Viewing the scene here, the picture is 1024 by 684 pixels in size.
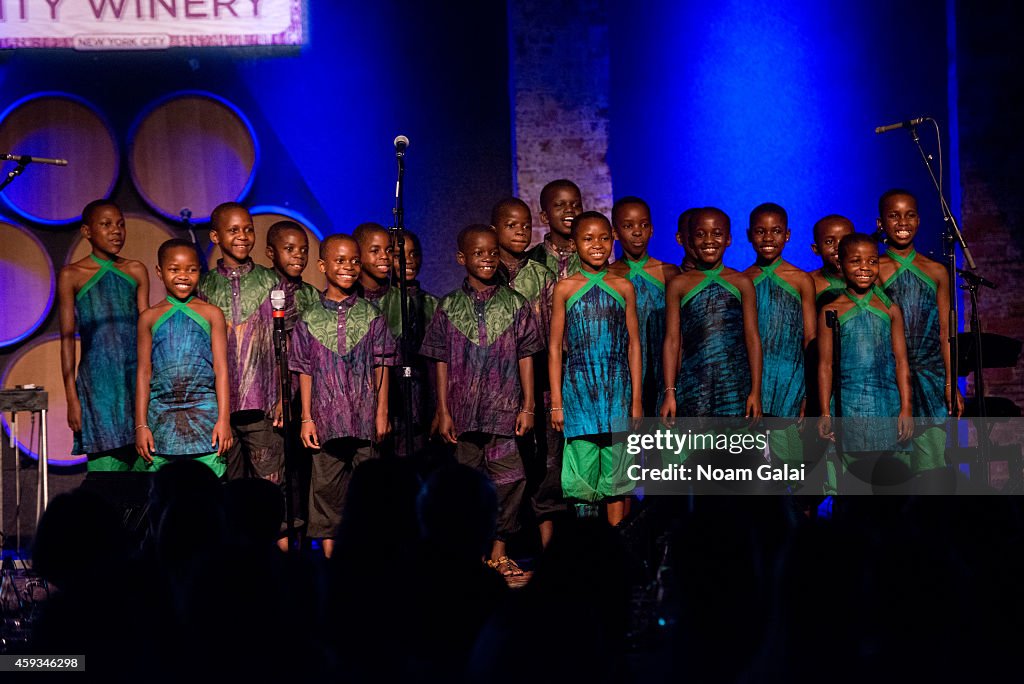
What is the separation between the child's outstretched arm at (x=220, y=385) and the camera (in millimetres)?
5930

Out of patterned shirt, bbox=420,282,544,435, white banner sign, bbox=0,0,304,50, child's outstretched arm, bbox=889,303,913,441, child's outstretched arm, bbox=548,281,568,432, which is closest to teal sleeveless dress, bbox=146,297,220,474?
patterned shirt, bbox=420,282,544,435

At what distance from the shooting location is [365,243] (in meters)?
6.52

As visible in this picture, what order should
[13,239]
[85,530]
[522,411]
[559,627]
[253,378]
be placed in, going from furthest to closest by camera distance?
[13,239]
[253,378]
[522,411]
[85,530]
[559,627]

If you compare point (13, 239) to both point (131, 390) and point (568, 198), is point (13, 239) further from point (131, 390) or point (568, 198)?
point (568, 198)

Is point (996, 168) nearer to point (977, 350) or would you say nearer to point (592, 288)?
point (977, 350)

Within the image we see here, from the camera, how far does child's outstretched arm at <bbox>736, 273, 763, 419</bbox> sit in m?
6.00

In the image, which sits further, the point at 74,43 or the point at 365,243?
the point at 74,43

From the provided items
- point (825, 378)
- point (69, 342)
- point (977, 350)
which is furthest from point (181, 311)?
point (977, 350)

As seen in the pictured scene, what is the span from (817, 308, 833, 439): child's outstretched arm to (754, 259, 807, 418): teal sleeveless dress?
188mm

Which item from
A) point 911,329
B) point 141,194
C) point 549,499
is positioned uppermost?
point 141,194

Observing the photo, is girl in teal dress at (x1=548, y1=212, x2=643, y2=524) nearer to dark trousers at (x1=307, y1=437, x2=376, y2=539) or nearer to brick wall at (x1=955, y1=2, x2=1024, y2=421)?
dark trousers at (x1=307, y1=437, x2=376, y2=539)

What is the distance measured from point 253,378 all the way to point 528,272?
64.4 inches

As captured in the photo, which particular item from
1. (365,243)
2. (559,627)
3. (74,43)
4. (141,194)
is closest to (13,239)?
(141,194)

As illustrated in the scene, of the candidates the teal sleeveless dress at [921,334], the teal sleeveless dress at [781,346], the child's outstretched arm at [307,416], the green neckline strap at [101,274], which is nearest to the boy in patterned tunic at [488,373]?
the child's outstretched arm at [307,416]
